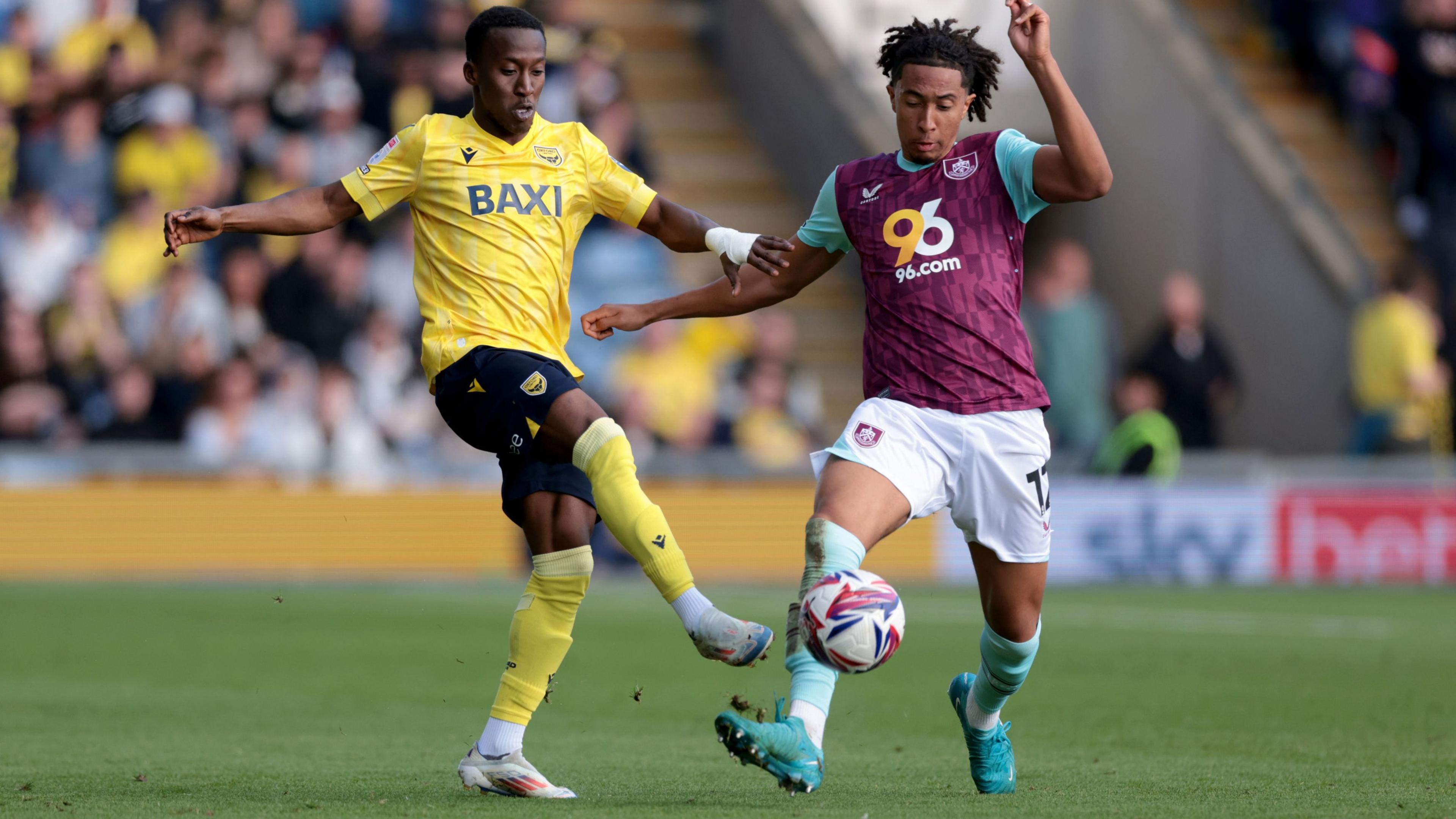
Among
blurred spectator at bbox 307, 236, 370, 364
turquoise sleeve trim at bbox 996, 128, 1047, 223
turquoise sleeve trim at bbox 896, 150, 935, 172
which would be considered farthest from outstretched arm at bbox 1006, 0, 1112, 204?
blurred spectator at bbox 307, 236, 370, 364

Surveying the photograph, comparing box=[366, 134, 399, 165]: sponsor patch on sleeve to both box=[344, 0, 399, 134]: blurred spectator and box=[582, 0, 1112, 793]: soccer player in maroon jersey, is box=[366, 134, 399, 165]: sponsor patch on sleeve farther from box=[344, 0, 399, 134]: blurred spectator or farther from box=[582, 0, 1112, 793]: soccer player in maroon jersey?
box=[344, 0, 399, 134]: blurred spectator

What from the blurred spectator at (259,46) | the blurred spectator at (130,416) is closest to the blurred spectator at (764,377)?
the blurred spectator at (130,416)

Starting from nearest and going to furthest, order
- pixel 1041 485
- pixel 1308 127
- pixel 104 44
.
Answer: pixel 1041 485 < pixel 104 44 < pixel 1308 127

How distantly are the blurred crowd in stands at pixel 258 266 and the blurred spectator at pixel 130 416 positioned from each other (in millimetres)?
19

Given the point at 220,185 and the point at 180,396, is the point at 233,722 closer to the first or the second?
the point at 180,396

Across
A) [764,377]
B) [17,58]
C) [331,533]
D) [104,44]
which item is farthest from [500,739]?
[17,58]

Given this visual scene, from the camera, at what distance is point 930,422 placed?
6074 mm

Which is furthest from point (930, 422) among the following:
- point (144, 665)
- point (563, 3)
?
point (563, 3)

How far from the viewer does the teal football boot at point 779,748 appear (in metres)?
5.34

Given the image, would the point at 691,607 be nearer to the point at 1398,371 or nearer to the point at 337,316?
the point at 337,316

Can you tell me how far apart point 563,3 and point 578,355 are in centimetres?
404

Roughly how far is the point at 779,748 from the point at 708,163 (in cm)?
→ 1733

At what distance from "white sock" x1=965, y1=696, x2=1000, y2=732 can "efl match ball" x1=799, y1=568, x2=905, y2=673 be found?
1.05 m

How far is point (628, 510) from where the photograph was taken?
6.06 m
